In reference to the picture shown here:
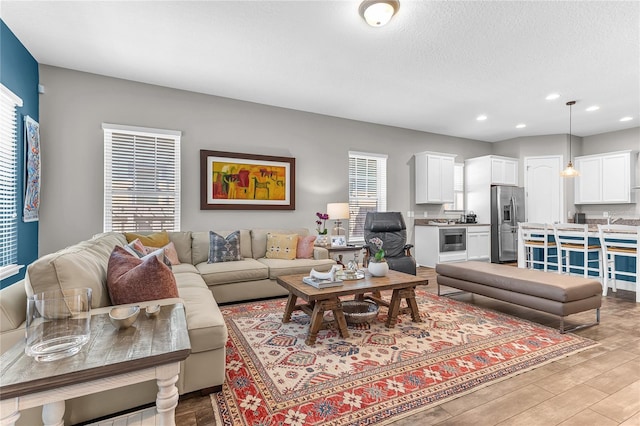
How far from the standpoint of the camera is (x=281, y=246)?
4402 millimetres

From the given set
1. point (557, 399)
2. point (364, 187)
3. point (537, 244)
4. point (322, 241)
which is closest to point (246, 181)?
point (322, 241)

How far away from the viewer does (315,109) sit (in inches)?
205

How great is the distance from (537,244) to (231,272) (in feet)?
15.1

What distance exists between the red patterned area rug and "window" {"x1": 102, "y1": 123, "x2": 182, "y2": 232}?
6.15ft

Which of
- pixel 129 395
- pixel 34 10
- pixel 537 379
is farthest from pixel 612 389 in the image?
pixel 34 10

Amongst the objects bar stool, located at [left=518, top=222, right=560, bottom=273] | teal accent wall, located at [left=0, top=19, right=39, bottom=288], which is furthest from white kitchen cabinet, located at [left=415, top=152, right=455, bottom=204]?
teal accent wall, located at [left=0, top=19, right=39, bottom=288]

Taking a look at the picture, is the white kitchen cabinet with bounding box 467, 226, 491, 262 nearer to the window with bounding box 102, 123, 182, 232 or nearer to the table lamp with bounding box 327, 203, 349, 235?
the table lamp with bounding box 327, 203, 349, 235

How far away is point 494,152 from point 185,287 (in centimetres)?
754

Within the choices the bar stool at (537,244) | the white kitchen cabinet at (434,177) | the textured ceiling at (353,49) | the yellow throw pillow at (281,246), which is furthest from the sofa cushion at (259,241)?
the bar stool at (537,244)

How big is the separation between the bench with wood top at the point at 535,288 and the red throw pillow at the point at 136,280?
3.15 meters

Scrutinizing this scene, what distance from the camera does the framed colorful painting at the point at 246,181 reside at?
455cm

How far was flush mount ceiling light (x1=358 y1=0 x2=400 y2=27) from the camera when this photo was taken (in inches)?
96.3

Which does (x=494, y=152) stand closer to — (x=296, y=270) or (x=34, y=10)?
(x=296, y=270)

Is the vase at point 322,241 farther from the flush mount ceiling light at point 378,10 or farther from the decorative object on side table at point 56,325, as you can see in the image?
the decorative object on side table at point 56,325
